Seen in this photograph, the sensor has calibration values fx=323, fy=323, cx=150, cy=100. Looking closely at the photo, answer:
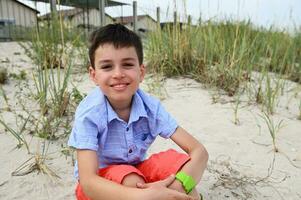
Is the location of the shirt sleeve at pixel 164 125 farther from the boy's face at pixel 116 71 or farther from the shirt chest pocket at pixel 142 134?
the boy's face at pixel 116 71

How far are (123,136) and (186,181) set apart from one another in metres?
0.30

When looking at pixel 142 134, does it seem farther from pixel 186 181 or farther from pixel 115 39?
pixel 115 39

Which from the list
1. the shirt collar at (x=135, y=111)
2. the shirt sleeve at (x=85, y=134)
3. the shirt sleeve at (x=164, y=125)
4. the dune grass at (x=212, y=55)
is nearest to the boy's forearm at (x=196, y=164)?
the shirt sleeve at (x=164, y=125)

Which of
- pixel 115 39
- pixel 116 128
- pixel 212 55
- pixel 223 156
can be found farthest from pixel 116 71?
pixel 212 55

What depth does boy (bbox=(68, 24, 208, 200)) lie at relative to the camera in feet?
3.57

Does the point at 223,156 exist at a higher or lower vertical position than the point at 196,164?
lower

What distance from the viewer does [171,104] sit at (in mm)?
2941

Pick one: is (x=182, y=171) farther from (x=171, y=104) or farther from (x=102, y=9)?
(x=102, y=9)

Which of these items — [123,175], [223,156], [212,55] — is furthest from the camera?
[212,55]

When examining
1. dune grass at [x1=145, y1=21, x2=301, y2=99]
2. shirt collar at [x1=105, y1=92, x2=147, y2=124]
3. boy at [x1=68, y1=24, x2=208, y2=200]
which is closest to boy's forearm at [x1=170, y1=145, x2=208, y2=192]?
boy at [x1=68, y1=24, x2=208, y2=200]

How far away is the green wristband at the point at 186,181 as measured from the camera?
1.16 m

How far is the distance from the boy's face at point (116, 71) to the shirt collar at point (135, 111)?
5 cm

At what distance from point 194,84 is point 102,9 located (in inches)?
129

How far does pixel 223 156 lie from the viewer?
198cm
